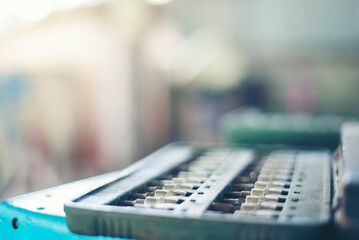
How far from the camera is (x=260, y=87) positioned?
20.3 feet

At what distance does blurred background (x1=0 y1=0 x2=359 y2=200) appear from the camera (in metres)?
4.03

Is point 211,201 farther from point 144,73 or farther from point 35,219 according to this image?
point 144,73

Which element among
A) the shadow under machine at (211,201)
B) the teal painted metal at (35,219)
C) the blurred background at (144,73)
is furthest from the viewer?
the blurred background at (144,73)

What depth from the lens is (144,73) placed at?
4902mm

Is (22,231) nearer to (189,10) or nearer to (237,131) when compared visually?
(237,131)

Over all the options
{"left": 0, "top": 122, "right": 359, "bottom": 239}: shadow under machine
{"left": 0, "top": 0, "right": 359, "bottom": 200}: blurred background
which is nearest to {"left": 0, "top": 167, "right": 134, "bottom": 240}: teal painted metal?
{"left": 0, "top": 122, "right": 359, "bottom": 239}: shadow under machine

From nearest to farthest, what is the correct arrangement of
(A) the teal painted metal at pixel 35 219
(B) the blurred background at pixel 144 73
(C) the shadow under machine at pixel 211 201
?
(C) the shadow under machine at pixel 211 201 → (A) the teal painted metal at pixel 35 219 → (B) the blurred background at pixel 144 73

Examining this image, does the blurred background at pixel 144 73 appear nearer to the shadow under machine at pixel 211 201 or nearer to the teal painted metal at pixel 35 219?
the shadow under machine at pixel 211 201

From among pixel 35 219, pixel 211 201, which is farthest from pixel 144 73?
pixel 211 201

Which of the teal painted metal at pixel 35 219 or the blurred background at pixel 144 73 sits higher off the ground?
the blurred background at pixel 144 73

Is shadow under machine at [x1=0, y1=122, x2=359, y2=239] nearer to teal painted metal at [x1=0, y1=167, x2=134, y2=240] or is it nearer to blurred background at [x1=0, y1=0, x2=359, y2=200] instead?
teal painted metal at [x1=0, y1=167, x2=134, y2=240]

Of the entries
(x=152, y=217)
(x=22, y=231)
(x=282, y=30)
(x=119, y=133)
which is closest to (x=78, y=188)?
(x=22, y=231)

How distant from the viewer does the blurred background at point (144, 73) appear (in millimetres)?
4031

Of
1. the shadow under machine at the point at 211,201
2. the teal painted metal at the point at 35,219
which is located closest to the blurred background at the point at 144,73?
the shadow under machine at the point at 211,201
